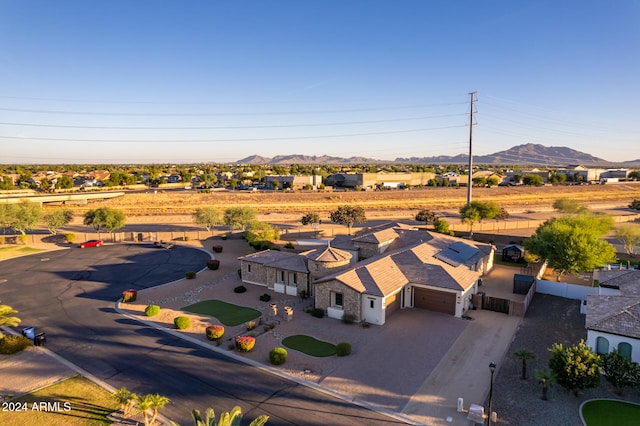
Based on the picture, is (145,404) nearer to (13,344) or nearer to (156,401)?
(156,401)

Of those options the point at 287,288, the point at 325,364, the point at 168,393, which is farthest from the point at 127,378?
the point at 287,288

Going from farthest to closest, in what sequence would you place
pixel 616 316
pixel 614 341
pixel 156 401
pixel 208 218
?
pixel 208 218
pixel 616 316
pixel 614 341
pixel 156 401

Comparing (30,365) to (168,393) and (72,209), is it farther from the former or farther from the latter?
(72,209)

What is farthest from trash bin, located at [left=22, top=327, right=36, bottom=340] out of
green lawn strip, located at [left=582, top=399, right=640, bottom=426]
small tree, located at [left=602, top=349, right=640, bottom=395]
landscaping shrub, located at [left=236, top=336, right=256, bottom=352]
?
small tree, located at [left=602, top=349, right=640, bottom=395]

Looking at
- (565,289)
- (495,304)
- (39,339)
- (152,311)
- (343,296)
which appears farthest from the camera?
(565,289)

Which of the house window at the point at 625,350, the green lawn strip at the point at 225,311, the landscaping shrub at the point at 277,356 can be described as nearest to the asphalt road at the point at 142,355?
the landscaping shrub at the point at 277,356

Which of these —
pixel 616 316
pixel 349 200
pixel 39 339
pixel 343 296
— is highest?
pixel 349 200

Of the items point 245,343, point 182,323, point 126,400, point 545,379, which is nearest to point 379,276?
point 245,343

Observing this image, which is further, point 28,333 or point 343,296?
point 343,296
